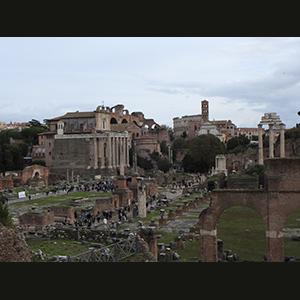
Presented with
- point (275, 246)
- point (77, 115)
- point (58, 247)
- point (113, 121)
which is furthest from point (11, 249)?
point (113, 121)

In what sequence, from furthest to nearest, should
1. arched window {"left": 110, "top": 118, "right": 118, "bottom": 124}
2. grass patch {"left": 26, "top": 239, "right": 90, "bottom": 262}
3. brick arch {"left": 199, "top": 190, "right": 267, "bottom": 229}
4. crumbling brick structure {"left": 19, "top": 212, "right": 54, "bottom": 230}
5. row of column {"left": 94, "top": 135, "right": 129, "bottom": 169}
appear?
arched window {"left": 110, "top": 118, "right": 118, "bottom": 124}, row of column {"left": 94, "top": 135, "right": 129, "bottom": 169}, crumbling brick structure {"left": 19, "top": 212, "right": 54, "bottom": 230}, brick arch {"left": 199, "top": 190, "right": 267, "bottom": 229}, grass patch {"left": 26, "top": 239, "right": 90, "bottom": 262}

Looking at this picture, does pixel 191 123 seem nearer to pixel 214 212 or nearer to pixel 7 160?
pixel 7 160

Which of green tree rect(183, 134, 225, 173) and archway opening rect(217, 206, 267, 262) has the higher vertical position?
green tree rect(183, 134, 225, 173)

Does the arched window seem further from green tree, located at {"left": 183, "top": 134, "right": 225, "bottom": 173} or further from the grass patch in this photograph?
the grass patch

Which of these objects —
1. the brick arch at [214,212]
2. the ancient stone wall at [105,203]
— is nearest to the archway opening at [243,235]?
the brick arch at [214,212]

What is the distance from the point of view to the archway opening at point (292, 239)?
14.6 meters

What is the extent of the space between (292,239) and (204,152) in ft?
139

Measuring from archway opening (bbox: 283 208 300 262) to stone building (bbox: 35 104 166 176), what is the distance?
Answer: 41336 millimetres

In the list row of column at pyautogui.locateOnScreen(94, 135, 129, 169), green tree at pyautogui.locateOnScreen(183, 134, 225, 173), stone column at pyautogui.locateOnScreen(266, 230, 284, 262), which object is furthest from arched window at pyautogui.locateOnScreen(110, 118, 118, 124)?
stone column at pyautogui.locateOnScreen(266, 230, 284, 262)

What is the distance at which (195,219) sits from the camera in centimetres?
2414

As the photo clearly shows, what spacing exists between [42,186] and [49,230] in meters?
31.4

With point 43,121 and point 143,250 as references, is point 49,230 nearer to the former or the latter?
point 143,250

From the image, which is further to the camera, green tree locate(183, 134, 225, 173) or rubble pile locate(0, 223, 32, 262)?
green tree locate(183, 134, 225, 173)

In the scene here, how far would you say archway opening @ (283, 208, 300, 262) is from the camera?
576 inches
